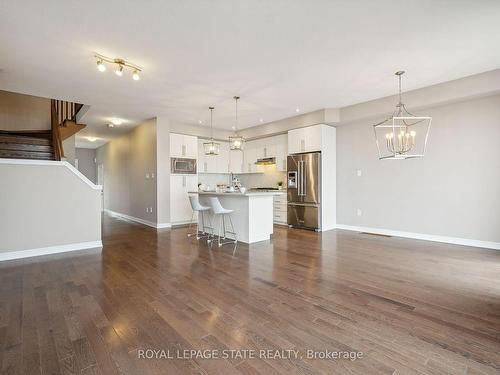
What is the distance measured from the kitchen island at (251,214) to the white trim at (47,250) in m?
2.50

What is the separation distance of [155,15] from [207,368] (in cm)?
321

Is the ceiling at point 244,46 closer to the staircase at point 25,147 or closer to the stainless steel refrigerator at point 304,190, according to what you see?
the staircase at point 25,147

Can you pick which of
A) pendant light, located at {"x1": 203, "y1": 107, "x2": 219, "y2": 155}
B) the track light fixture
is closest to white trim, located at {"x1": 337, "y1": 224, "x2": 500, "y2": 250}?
pendant light, located at {"x1": 203, "y1": 107, "x2": 219, "y2": 155}

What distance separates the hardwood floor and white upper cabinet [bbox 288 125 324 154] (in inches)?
123

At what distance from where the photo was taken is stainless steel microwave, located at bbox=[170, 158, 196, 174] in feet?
23.2

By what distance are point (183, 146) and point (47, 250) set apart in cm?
407

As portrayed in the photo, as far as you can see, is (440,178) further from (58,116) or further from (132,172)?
(58,116)

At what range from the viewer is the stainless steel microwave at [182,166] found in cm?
707

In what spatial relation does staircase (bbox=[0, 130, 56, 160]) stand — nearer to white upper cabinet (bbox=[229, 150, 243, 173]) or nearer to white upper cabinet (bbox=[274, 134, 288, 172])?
white upper cabinet (bbox=[229, 150, 243, 173])

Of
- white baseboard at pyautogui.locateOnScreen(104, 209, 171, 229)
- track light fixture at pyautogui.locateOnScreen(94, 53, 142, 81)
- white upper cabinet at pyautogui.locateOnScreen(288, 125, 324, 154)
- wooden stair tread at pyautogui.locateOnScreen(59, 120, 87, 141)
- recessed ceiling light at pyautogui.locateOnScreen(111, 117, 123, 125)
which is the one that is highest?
recessed ceiling light at pyautogui.locateOnScreen(111, 117, 123, 125)

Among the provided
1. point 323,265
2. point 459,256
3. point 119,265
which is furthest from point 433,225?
point 119,265

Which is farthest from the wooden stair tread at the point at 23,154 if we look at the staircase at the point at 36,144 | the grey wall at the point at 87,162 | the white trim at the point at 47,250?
the grey wall at the point at 87,162

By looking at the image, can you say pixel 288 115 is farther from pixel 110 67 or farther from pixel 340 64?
pixel 110 67

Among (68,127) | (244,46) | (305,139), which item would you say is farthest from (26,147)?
(305,139)
